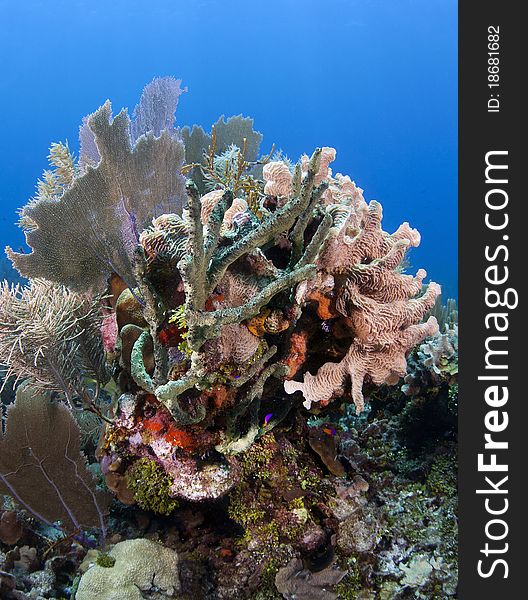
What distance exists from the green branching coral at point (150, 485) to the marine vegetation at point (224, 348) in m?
0.01

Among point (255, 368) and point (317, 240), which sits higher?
point (317, 240)

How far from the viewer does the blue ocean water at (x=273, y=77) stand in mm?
84188

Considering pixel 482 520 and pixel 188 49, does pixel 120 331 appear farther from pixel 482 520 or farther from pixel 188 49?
pixel 188 49

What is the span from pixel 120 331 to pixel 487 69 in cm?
275

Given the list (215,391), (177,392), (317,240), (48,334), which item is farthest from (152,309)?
(48,334)

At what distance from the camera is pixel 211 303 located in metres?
2.50

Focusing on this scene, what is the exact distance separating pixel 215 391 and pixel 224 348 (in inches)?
13.2

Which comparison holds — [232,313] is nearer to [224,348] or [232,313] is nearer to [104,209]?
[224,348]

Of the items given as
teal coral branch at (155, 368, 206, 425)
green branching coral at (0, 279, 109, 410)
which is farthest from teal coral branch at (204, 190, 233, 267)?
green branching coral at (0, 279, 109, 410)

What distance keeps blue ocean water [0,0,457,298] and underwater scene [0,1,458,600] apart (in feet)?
272

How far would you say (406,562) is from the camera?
10.3 ft

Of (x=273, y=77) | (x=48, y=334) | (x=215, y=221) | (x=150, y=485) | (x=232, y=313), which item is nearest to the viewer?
(x=215, y=221)

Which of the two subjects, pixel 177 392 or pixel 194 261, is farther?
pixel 177 392

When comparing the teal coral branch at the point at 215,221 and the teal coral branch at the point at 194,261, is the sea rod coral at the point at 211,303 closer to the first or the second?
the teal coral branch at the point at 194,261
